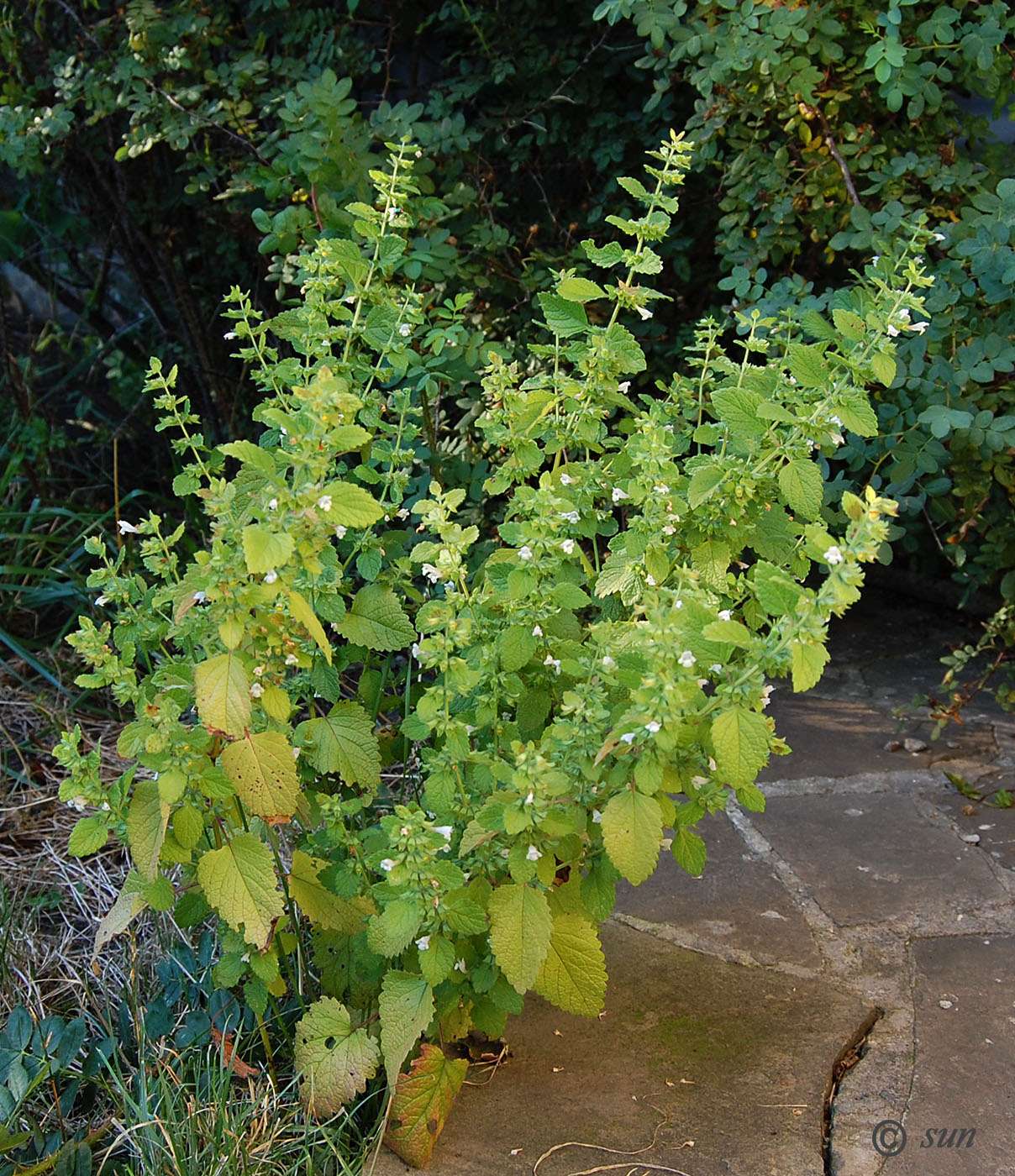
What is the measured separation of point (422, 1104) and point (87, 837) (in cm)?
59

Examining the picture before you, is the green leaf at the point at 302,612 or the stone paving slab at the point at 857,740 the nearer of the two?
the green leaf at the point at 302,612

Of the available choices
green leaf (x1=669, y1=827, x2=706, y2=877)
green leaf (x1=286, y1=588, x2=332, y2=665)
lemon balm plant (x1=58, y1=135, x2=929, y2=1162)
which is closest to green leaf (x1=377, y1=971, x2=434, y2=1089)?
lemon balm plant (x1=58, y1=135, x2=929, y2=1162)

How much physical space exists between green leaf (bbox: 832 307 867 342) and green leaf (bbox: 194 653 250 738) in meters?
0.95

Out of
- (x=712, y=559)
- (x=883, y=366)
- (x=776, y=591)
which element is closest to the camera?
(x=776, y=591)

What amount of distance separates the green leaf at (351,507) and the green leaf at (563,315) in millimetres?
545

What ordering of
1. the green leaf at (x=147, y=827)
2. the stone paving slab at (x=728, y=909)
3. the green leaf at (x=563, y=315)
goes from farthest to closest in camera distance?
the stone paving slab at (x=728, y=909) → the green leaf at (x=563, y=315) → the green leaf at (x=147, y=827)

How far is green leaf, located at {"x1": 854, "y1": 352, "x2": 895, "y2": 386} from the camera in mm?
1640

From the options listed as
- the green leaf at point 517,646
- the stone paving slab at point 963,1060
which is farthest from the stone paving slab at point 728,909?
the green leaf at point 517,646

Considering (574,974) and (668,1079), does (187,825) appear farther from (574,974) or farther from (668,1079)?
(668,1079)

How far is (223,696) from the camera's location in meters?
1.43

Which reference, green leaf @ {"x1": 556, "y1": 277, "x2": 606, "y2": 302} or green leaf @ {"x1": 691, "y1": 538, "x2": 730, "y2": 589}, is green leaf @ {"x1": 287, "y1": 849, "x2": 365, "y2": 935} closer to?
green leaf @ {"x1": 691, "y1": 538, "x2": 730, "y2": 589}

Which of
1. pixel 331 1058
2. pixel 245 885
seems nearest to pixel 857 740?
pixel 331 1058

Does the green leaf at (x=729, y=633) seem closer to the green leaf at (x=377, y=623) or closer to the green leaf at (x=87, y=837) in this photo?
the green leaf at (x=377, y=623)

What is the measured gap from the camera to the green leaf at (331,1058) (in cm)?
168
